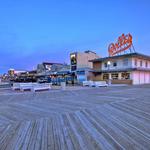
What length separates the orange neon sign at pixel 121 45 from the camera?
1232 inches

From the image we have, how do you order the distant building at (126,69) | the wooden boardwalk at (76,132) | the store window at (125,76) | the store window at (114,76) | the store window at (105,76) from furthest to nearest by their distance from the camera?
the store window at (105,76), the store window at (114,76), the store window at (125,76), the distant building at (126,69), the wooden boardwalk at (76,132)

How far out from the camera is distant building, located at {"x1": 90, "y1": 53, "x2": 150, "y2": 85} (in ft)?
95.7

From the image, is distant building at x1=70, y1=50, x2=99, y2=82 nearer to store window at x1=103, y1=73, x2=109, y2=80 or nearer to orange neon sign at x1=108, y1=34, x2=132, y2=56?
store window at x1=103, y1=73, x2=109, y2=80

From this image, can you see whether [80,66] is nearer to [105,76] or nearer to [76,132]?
[105,76]

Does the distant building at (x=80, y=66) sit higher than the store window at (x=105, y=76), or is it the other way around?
the distant building at (x=80, y=66)

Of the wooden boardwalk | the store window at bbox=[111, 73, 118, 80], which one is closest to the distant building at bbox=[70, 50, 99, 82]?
the store window at bbox=[111, 73, 118, 80]

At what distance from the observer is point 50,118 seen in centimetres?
569

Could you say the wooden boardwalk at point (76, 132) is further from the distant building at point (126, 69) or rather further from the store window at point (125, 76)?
the store window at point (125, 76)

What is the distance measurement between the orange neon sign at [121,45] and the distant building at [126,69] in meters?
2.14

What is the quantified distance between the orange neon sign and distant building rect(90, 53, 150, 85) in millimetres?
2140

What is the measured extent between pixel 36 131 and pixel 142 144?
2742mm

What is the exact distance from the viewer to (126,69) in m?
29.2

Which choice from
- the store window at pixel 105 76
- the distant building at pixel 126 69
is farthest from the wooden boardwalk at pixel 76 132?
the store window at pixel 105 76

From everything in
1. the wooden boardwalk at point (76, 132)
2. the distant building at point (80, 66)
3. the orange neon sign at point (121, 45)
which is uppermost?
the orange neon sign at point (121, 45)
